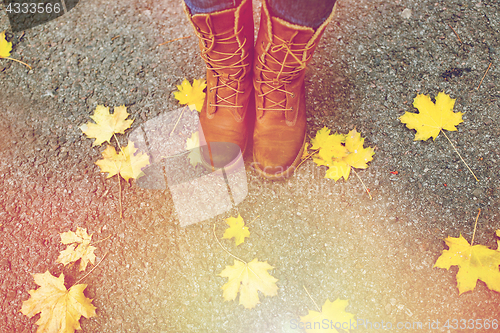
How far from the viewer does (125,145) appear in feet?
4.60

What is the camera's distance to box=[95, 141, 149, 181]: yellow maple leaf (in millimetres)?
1344

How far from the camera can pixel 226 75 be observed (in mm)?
1115

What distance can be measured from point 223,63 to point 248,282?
3.03ft

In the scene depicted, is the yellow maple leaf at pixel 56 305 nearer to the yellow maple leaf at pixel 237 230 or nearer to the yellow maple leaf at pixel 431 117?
the yellow maple leaf at pixel 237 230

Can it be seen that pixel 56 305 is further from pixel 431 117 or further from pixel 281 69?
pixel 431 117

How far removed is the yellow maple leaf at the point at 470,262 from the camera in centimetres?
115

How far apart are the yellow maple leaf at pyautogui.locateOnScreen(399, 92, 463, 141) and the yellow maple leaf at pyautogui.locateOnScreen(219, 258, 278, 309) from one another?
38.9 inches

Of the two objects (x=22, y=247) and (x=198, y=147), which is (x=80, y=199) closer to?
(x=22, y=247)

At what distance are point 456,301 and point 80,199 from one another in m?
1.78

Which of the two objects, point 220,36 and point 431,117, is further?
point 431,117

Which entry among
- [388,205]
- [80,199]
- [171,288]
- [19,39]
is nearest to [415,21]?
[388,205]

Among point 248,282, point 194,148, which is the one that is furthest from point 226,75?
point 248,282

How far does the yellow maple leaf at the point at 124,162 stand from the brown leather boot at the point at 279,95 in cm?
58

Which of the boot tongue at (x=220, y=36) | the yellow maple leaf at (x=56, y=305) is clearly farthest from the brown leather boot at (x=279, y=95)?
the yellow maple leaf at (x=56, y=305)
